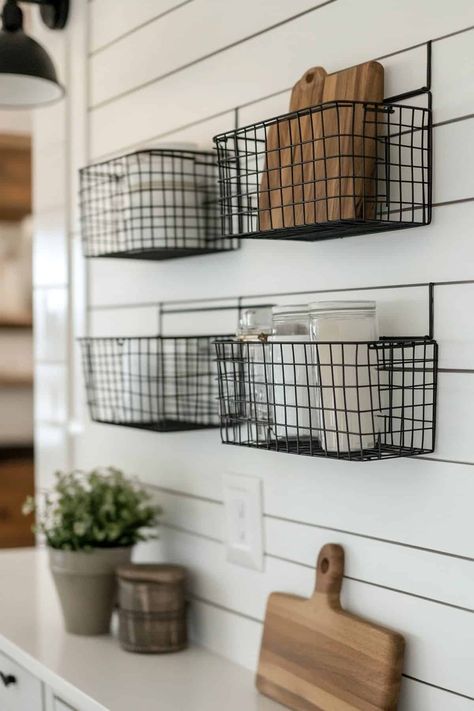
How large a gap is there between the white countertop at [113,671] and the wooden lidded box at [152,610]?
0.02 m

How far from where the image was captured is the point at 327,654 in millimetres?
1465

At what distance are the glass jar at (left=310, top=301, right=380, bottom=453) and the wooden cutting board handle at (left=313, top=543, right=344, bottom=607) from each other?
24 centimetres

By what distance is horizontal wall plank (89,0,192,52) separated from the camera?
198 cm

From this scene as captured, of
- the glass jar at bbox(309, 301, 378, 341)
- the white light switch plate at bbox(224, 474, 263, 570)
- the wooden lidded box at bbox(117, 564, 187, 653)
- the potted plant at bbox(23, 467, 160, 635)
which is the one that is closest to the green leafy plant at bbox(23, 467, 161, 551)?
the potted plant at bbox(23, 467, 160, 635)

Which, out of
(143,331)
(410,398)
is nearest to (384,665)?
(410,398)

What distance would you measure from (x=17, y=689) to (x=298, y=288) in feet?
3.07

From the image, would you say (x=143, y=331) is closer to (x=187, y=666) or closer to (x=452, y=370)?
(x=187, y=666)

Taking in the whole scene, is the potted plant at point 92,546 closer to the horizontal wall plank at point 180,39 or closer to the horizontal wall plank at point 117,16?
the horizontal wall plank at point 180,39

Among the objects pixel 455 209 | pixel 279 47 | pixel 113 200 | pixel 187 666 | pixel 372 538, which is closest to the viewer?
pixel 455 209

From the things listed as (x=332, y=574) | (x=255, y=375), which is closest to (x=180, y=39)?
(x=255, y=375)

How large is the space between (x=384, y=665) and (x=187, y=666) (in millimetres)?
493

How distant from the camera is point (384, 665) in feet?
4.46

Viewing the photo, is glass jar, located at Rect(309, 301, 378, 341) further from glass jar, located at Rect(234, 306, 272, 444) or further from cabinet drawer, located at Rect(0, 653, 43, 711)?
cabinet drawer, located at Rect(0, 653, 43, 711)

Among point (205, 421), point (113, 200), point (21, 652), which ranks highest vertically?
point (113, 200)
